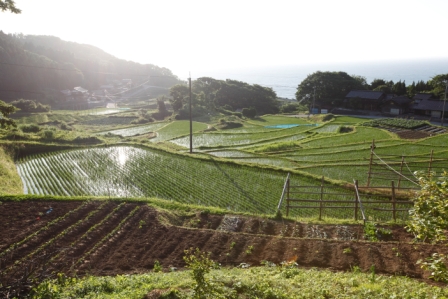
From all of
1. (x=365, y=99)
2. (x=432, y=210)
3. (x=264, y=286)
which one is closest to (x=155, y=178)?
(x=264, y=286)

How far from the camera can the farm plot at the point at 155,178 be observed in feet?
57.8

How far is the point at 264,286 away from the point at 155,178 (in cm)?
1474

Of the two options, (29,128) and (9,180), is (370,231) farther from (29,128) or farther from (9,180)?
(29,128)

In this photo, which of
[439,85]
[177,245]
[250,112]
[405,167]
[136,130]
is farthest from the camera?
[250,112]

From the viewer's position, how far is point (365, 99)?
5581 centimetres

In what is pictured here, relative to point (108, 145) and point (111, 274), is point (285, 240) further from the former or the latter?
point (108, 145)

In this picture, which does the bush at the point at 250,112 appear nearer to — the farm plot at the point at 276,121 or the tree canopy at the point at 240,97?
the farm plot at the point at 276,121

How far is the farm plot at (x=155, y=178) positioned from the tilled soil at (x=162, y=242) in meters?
3.00

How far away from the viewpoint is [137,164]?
77.3 ft

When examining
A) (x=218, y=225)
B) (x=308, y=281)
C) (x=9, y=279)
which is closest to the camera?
(x=308, y=281)

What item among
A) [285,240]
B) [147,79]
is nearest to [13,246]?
[285,240]

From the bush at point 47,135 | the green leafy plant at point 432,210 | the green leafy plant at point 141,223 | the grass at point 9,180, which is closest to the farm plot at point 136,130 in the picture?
A: the bush at point 47,135

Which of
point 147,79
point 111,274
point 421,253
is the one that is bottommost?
point 111,274

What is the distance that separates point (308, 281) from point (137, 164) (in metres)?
18.2
